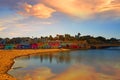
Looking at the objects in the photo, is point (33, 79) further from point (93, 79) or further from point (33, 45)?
point (33, 45)

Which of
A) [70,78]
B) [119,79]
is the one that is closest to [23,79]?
[70,78]

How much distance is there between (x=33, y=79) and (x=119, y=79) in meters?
13.8

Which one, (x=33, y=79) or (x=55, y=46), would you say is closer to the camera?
(x=33, y=79)

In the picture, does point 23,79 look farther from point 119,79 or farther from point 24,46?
point 24,46

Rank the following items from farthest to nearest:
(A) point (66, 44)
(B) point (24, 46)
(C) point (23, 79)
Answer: (A) point (66, 44)
(B) point (24, 46)
(C) point (23, 79)

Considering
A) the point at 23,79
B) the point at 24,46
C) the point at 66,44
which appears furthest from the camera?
the point at 66,44

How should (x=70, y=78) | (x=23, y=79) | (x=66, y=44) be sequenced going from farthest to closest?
(x=66, y=44), (x=70, y=78), (x=23, y=79)

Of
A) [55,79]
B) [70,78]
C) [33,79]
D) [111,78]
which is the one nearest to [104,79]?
[111,78]

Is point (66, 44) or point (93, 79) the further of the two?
point (66, 44)

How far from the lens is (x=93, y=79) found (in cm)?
3478

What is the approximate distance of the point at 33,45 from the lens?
175875 mm

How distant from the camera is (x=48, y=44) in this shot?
602ft

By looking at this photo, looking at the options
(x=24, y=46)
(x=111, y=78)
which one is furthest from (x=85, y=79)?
(x=24, y=46)

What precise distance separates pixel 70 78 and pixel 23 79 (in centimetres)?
765
